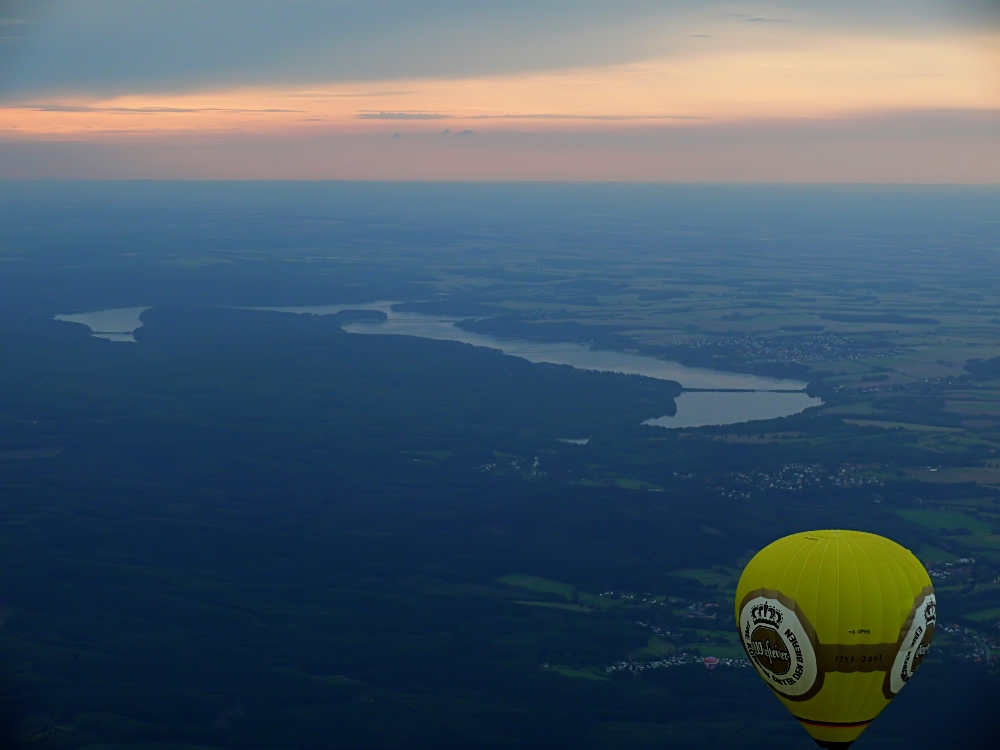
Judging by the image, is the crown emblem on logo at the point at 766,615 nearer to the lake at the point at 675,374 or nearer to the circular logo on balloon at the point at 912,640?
the circular logo on balloon at the point at 912,640

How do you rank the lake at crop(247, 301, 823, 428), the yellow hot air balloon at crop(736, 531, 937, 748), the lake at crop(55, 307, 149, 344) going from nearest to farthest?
the yellow hot air balloon at crop(736, 531, 937, 748), the lake at crop(247, 301, 823, 428), the lake at crop(55, 307, 149, 344)

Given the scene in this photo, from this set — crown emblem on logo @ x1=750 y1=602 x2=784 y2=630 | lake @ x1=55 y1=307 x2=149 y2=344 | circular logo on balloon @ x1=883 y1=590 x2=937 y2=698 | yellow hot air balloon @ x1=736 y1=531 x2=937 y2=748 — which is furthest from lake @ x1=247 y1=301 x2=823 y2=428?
crown emblem on logo @ x1=750 y1=602 x2=784 y2=630

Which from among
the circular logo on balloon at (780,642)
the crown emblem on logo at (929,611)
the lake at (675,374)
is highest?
the crown emblem on logo at (929,611)

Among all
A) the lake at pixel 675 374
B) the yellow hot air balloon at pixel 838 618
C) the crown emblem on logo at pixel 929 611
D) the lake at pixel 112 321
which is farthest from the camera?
the lake at pixel 112 321

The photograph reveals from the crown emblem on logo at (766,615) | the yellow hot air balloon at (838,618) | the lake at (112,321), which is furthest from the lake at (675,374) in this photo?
the crown emblem on logo at (766,615)

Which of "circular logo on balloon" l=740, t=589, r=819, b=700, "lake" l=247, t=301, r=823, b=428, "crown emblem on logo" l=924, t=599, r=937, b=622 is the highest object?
"crown emblem on logo" l=924, t=599, r=937, b=622

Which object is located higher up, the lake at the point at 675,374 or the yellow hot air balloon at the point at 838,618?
the yellow hot air balloon at the point at 838,618

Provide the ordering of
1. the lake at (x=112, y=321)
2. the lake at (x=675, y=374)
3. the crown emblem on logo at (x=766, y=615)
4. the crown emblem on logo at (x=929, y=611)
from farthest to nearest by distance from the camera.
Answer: the lake at (x=112, y=321) < the lake at (x=675, y=374) < the crown emblem on logo at (x=929, y=611) < the crown emblem on logo at (x=766, y=615)

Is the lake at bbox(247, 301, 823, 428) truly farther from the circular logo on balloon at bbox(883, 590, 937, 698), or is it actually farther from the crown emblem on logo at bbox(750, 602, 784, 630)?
the crown emblem on logo at bbox(750, 602, 784, 630)

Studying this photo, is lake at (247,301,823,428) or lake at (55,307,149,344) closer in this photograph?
lake at (247,301,823,428)
